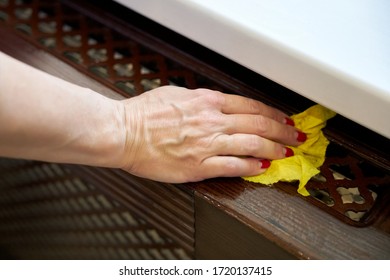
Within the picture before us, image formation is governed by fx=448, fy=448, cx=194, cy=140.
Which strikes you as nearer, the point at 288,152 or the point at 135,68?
the point at 288,152

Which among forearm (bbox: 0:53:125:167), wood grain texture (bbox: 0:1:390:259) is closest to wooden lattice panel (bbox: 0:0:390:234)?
wood grain texture (bbox: 0:1:390:259)

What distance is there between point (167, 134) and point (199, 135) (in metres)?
0.05

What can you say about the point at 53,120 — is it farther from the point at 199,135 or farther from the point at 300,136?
the point at 300,136

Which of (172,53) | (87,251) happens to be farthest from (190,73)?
(87,251)

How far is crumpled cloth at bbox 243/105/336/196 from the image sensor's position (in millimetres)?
611

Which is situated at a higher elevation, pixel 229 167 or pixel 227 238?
pixel 229 167

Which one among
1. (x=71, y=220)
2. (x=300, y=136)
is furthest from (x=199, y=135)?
(x=71, y=220)

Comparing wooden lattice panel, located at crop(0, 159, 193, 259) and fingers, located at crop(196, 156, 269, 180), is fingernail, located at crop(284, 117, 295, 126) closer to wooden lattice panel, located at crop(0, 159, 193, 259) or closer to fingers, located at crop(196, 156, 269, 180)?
fingers, located at crop(196, 156, 269, 180)

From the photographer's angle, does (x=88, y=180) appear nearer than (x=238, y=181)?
No

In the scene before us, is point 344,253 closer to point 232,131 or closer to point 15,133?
point 232,131

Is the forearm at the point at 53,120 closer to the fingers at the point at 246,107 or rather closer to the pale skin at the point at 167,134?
the pale skin at the point at 167,134

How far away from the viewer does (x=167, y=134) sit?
0.64 m
